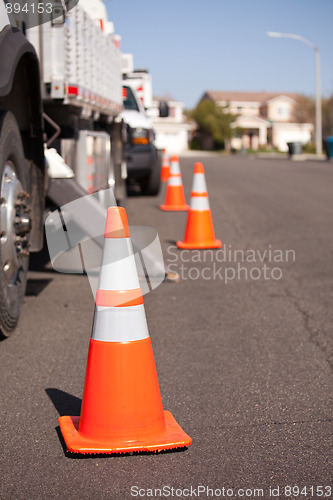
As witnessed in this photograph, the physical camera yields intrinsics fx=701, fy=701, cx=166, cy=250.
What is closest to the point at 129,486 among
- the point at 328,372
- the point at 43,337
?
the point at 328,372

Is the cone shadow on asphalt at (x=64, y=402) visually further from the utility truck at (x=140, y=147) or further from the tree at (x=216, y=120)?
the tree at (x=216, y=120)

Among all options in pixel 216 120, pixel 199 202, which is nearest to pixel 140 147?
pixel 199 202

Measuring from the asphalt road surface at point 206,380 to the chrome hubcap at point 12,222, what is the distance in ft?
1.58

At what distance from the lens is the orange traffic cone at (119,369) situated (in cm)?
298

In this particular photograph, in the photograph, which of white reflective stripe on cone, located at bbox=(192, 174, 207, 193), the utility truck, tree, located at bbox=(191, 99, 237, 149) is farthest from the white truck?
tree, located at bbox=(191, 99, 237, 149)

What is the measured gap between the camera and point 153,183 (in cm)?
1365

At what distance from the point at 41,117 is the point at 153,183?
8776mm

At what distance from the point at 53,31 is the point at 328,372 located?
11.2ft

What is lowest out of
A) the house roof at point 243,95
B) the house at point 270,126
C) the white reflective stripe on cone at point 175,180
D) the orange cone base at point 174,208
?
the orange cone base at point 174,208

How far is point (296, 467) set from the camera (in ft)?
9.32

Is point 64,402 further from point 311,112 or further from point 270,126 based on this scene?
point 270,126

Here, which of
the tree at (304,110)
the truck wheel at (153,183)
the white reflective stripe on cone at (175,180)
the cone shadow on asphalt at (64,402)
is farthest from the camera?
the tree at (304,110)

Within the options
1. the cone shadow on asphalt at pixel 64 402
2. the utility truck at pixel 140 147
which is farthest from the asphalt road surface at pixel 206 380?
the utility truck at pixel 140 147

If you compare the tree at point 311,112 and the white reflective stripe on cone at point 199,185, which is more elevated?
the tree at point 311,112
